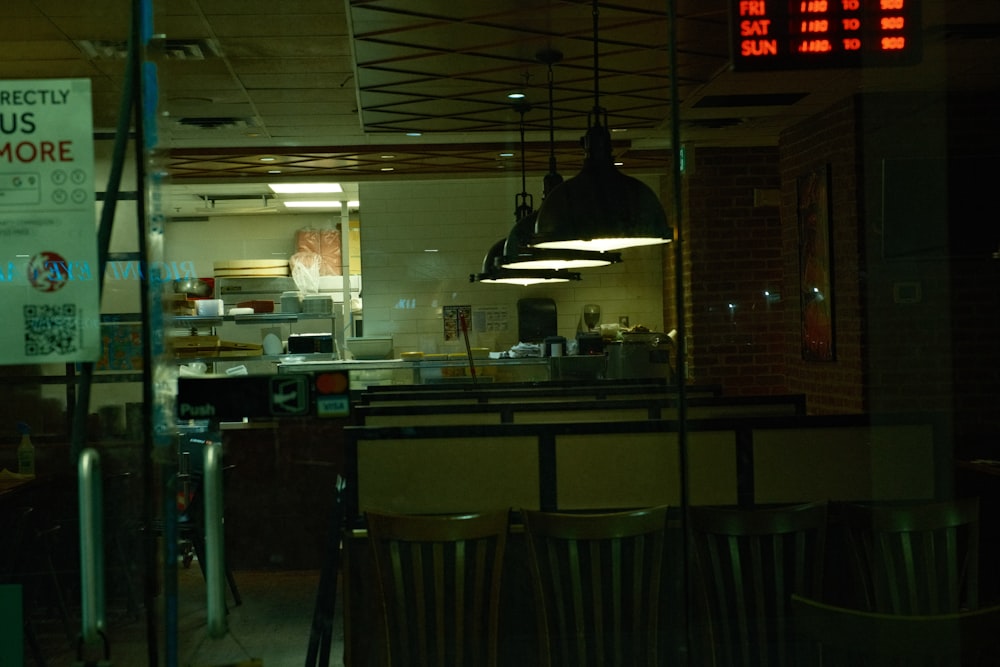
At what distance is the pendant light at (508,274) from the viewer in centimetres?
326

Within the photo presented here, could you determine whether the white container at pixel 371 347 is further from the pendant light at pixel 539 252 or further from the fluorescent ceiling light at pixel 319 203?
the pendant light at pixel 539 252

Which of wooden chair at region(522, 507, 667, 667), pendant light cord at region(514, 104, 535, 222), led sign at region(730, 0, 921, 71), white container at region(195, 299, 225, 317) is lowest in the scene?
wooden chair at region(522, 507, 667, 667)

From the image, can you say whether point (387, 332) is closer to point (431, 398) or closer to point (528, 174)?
point (528, 174)

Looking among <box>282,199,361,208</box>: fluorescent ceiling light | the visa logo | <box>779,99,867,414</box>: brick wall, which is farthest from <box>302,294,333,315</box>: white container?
<box>779,99,867,414</box>: brick wall

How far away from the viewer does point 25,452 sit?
2168 millimetres

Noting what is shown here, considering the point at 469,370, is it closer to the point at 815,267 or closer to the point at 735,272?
the point at 735,272

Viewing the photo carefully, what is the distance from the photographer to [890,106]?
3994mm

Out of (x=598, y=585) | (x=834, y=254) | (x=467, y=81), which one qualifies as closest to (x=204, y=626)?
(x=598, y=585)

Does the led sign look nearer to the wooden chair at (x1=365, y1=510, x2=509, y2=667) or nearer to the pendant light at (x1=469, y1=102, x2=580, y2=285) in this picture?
the pendant light at (x1=469, y1=102, x2=580, y2=285)

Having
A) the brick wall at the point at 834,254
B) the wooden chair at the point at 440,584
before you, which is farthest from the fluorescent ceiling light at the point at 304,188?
the brick wall at the point at 834,254

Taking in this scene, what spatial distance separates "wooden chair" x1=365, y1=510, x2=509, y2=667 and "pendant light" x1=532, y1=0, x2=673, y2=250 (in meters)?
1.00

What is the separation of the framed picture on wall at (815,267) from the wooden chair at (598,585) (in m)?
1.83

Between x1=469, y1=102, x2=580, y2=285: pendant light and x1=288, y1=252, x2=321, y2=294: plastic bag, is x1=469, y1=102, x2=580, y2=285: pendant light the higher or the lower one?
the higher one

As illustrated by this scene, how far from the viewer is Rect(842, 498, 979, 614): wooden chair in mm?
2848
